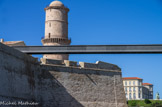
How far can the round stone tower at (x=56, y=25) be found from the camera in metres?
41.8

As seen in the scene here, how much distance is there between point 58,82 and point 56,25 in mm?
15480

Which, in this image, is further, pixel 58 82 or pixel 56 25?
pixel 56 25

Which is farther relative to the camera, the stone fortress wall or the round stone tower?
the round stone tower

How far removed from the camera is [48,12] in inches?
1670

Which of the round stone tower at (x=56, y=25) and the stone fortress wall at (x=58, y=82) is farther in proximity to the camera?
the round stone tower at (x=56, y=25)

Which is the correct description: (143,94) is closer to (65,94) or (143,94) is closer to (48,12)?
(48,12)

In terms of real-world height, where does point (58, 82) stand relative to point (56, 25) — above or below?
below

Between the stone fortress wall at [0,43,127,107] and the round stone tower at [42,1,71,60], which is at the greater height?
the round stone tower at [42,1,71,60]

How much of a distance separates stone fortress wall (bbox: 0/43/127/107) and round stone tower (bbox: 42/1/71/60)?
36.5 feet

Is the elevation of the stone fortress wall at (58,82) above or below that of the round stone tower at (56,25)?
below

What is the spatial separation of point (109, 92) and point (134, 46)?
32.8ft

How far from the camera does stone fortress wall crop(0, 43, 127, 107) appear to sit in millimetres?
21809

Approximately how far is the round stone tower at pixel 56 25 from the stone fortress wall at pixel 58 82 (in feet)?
36.5

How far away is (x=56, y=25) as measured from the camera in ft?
137
